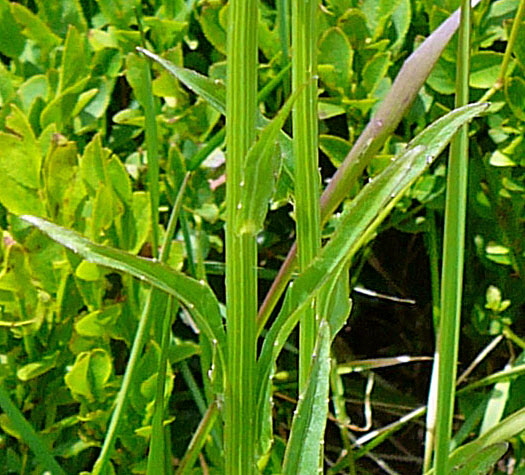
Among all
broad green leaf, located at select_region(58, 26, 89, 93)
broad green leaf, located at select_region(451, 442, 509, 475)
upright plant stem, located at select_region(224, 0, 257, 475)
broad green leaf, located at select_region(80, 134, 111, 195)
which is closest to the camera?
upright plant stem, located at select_region(224, 0, 257, 475)

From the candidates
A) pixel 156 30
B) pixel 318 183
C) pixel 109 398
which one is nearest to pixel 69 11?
pixel 156 30

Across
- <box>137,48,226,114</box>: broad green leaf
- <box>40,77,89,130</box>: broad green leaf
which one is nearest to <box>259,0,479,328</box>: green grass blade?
<box>137,48,226,114</box>: broad green leaf

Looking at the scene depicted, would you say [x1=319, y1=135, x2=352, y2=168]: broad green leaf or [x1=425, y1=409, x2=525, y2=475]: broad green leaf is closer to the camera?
[x1=425, y1=409, x2=525, y2=475]: broad green leaf

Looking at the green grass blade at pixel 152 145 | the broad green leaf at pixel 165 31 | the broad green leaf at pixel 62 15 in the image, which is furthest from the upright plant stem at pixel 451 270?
the broad green leaf at pixel 62 15

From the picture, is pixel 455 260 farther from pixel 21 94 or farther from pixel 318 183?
pixel 21 94

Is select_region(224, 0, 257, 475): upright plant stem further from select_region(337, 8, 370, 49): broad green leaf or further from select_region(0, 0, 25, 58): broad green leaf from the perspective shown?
select_region(0, 0, 25, 58): broad green leaf

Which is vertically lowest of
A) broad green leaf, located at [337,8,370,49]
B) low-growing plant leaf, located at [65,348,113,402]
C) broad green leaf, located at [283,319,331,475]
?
low-growing plant leaf, located at [65,348,113,402]

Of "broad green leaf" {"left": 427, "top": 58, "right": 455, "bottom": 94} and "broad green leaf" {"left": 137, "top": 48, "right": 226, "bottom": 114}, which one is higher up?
"broad green leaf" {"left": 137, "top": 48, "right": 226, "bottom": 114}

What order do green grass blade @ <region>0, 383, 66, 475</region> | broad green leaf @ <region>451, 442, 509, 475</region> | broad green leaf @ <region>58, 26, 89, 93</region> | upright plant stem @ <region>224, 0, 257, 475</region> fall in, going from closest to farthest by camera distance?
1. upright plant stem @ <region>224, 0, 257, 475</region>
2. broad green leaf @ <region>451, 442, 509, 475</region>
3. green grass blade @ <region>0, 383, 66, 475</region>
4. broad green leaf @ <region>58, 26, 89, 93</region>

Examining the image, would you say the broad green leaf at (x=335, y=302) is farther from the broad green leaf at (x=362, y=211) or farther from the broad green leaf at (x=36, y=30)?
the broad green leaf at (x=36, y=30)
